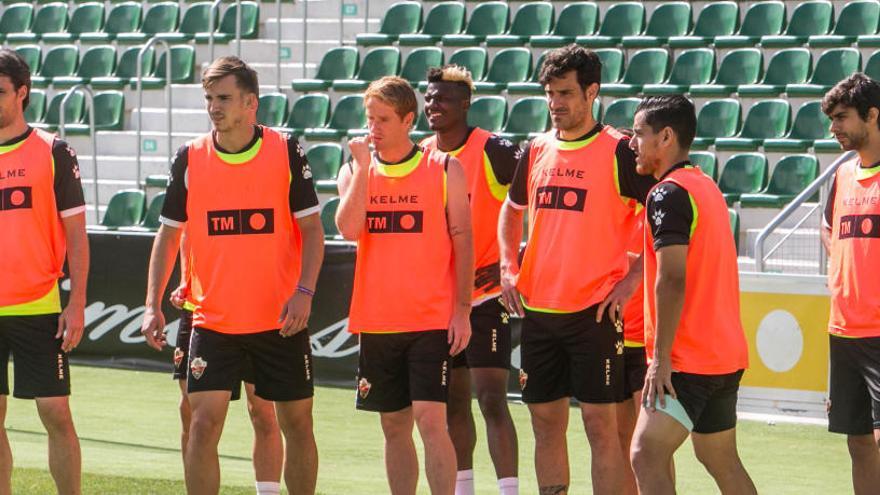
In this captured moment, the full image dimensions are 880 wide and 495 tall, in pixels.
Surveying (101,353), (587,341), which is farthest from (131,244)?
(587,341)

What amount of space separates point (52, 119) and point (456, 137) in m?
11.3

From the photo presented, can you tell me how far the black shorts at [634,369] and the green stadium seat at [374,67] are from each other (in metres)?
9.58

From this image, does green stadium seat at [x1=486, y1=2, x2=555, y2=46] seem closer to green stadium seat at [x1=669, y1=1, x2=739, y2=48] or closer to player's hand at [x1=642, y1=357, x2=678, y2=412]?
green stadium seat at [x1=669, y1=1, x2=739, y2=48]

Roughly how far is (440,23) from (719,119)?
375cm

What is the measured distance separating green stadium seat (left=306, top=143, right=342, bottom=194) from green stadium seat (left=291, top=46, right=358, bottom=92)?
1433 millimetres

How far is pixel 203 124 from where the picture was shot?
55.6ft

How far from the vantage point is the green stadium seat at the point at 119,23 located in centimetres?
1870

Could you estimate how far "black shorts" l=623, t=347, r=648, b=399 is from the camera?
271 inches

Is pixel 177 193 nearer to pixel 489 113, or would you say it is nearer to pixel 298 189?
pixel 298 189

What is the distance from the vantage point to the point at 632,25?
15766 millimetres

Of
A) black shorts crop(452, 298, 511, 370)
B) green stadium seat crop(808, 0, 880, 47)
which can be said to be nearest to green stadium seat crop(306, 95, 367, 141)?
green stadium seat crop(808, 0, 880, 47)

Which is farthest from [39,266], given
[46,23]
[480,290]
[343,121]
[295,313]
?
[46,23]

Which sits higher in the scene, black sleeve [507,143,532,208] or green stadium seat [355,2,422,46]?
green stadium seat [355,2,422,46]

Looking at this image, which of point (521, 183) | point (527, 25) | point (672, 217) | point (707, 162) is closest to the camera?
point (672, 217)
